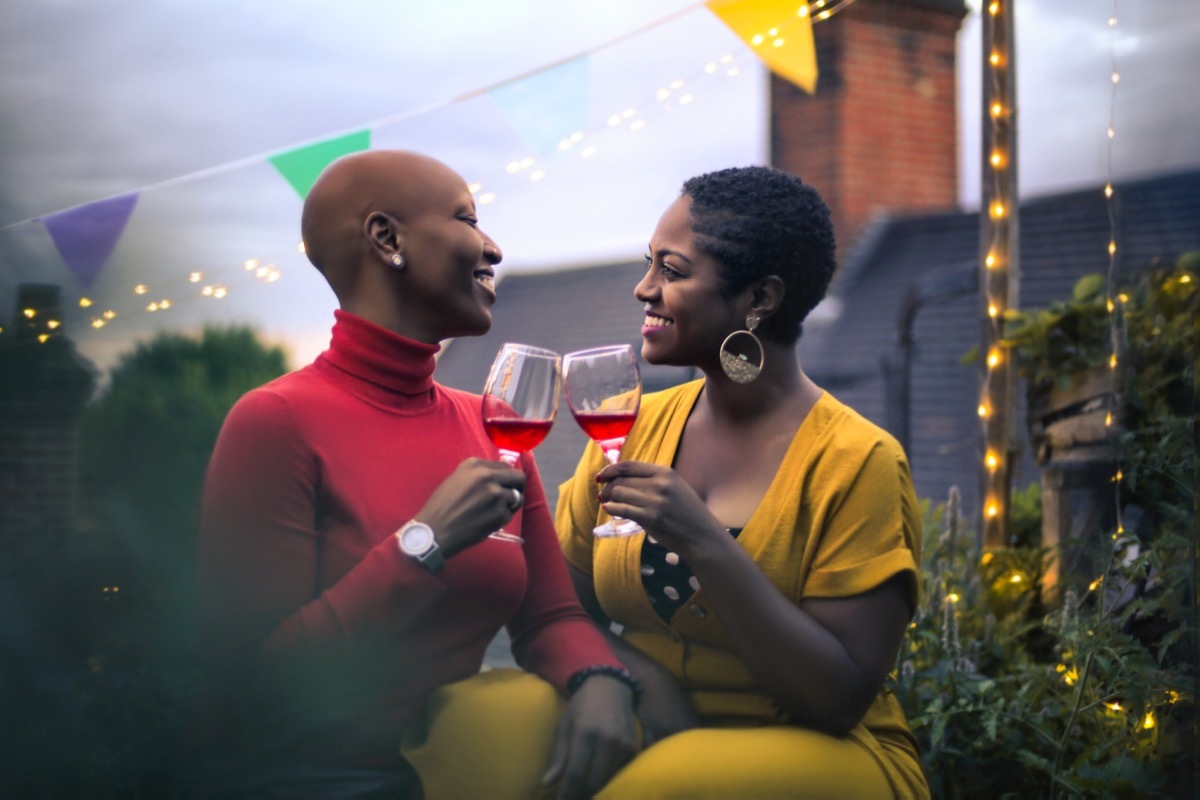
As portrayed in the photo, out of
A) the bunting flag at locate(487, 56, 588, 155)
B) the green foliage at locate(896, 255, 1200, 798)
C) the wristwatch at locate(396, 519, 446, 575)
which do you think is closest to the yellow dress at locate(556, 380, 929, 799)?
the wristwatch at locate(396, 519, 446, 575)

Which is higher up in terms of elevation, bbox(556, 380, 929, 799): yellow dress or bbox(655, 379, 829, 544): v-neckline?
bbox(655, 379, 829, 544): v-neckline

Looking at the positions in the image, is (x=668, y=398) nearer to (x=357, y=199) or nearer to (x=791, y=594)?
(x=791, y=594)

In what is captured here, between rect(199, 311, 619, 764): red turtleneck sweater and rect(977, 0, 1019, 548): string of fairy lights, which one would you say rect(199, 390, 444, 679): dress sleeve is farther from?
rect(977, 0, 1019, 548): string of fairy lights

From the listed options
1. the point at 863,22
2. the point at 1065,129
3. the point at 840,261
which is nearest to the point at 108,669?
the point at 840,261

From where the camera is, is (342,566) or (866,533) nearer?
(342,566)

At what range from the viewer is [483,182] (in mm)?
1975

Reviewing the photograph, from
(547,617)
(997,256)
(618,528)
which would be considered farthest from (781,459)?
(997,256)

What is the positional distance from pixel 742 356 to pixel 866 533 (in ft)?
1.11

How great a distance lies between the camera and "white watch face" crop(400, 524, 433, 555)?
1561 millimetres

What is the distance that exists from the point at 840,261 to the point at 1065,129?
1.00 m

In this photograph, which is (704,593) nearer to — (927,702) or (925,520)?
(927,702)

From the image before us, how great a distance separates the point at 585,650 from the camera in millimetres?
1772

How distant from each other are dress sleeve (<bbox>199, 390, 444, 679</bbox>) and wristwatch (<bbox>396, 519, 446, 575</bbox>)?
0.01 meters

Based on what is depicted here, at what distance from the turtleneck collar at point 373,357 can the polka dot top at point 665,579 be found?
48cm
